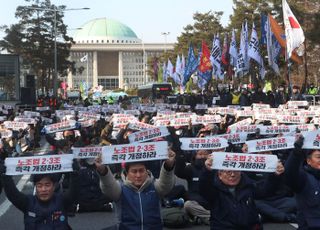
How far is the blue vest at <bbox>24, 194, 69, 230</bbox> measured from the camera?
Result: 17.1 ft

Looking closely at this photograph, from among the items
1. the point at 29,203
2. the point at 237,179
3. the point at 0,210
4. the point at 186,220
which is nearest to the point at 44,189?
the point at 29,203

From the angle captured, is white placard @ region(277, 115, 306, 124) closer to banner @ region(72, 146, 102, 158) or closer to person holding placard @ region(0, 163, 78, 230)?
banner @ region(72, 146, 102, 158)

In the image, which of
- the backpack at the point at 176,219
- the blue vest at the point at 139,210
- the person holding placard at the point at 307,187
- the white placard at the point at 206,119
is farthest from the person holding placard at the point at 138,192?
the white placard at the point at 206,119

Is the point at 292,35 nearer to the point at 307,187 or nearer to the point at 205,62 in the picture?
the point at 205,62

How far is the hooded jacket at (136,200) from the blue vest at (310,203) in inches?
42.4

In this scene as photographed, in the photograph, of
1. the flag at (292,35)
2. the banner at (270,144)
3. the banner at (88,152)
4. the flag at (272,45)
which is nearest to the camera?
the banner at (270,144)

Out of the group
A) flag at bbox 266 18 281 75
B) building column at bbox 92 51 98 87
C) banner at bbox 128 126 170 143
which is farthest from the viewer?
building column at bbox 92 51 98 87

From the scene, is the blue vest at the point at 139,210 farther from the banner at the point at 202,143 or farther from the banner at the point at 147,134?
the banner at the point at 202,143

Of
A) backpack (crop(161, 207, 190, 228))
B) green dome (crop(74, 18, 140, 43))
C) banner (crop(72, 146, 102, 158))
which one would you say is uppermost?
green dome (crop(74, 18, 140, 43))

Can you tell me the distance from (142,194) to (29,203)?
0.93 m

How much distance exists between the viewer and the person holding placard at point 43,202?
17.1 ft

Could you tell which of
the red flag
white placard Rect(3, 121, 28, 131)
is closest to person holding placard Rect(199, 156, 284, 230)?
white placard Rect(3, 121, 28, 131)

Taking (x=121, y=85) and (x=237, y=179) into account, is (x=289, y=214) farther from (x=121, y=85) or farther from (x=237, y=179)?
(x=121, y=85)

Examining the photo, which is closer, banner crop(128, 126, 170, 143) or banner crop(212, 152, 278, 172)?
banner crop(212, 152, 278, 172)
